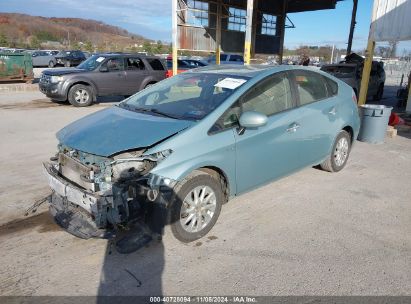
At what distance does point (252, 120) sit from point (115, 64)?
1002 cm

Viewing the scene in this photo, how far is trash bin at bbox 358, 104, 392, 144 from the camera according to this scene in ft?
25.1

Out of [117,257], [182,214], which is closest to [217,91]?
[182,214]

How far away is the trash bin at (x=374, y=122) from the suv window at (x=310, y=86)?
3.11 m

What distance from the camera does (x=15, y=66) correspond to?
17.4 m

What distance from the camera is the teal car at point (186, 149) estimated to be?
10.7ft

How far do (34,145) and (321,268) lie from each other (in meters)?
5.94

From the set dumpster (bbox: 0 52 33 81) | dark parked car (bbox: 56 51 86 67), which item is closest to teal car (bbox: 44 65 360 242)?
dumpster (bbox: 0 52 33 81)

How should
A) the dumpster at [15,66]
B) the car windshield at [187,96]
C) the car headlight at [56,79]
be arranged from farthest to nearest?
the dumpster at [15,66], the car headlight at [56,79], the car windshield at [187,96]

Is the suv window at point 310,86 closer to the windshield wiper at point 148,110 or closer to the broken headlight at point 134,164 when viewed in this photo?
the windshield wiper at point 148,110

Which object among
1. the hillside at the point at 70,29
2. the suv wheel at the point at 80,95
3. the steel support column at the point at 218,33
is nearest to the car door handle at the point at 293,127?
the suv wheel at the point at 80,95

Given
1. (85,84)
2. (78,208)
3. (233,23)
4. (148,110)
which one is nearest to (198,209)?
(78,208)

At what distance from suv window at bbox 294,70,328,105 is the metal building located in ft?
25.6

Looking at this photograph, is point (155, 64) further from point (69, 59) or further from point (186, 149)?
point (69, 59)

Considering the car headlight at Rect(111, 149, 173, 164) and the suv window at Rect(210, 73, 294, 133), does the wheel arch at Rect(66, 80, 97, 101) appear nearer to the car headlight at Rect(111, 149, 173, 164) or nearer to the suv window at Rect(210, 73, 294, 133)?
the suv window at Rect(210, 73, 294, 133)
